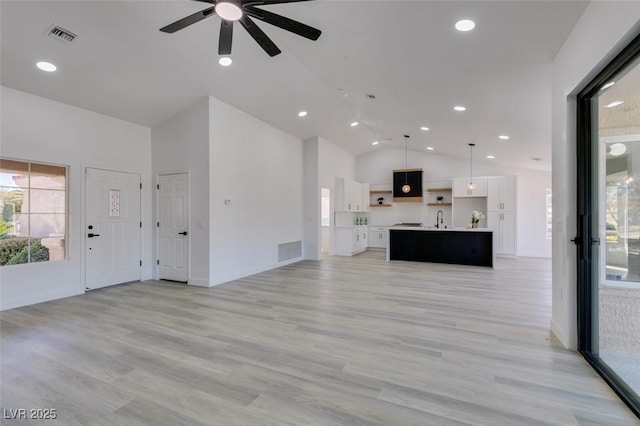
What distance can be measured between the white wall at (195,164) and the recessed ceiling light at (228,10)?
3158 mm

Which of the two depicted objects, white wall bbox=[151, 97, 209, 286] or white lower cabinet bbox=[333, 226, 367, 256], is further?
white lower cabinet bbox=[333, 226, 367, 256]

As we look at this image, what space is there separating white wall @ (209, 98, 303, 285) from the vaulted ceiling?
0.56 m

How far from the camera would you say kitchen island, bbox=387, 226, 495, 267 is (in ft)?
24.3

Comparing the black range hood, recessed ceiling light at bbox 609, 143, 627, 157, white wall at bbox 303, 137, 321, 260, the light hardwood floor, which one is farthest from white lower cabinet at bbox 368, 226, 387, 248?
recessed ceiling light at bbox 609, 143, 627, 157

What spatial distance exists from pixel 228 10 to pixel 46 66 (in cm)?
322

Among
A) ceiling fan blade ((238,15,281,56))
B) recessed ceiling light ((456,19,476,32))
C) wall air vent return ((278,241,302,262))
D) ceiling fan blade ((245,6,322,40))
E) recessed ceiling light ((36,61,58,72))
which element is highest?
recessed ceiling light ((36,61,58,72))

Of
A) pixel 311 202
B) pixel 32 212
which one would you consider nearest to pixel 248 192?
pixel 311 202

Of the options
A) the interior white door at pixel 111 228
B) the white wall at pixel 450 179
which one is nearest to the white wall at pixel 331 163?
the white wall at pixel 450 179

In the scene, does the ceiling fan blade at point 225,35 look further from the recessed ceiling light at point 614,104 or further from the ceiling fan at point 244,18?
the recessed ceiling light at point 614,104

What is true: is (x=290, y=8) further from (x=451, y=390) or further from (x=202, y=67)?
(x=451, y=390)

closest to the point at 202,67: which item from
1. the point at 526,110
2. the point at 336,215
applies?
the point at 526,110

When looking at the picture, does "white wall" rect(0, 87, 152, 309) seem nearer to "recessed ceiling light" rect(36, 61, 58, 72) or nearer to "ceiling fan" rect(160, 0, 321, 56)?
"recessed ceiling light" rect(36, 61, 58, 72)

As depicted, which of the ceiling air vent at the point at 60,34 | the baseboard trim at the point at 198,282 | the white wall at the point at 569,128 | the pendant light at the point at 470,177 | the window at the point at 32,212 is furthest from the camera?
the pendant light at the point at 470,177

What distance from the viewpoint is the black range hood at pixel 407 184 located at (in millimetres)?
10258
